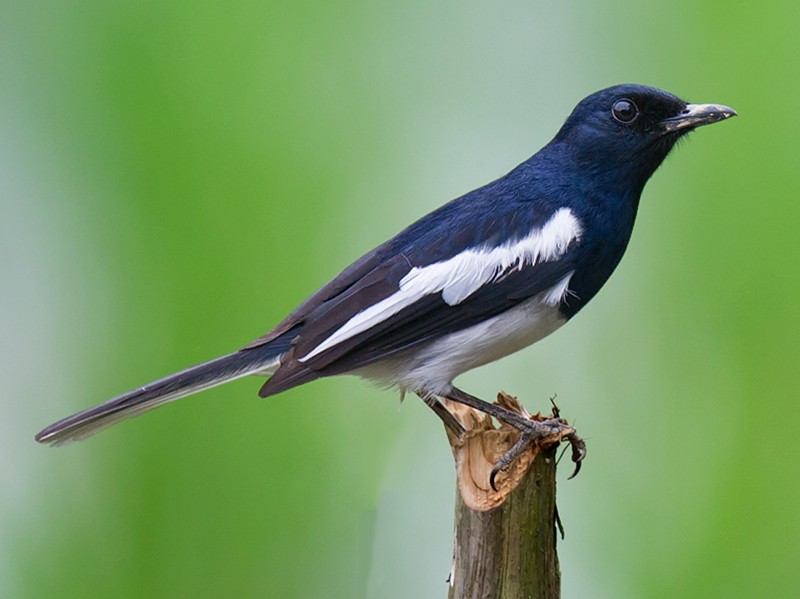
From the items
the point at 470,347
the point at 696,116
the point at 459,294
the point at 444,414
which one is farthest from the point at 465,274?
the point at 696,116

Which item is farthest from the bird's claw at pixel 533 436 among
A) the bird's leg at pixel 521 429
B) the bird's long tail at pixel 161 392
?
the bird's long tail at pixel 161 392

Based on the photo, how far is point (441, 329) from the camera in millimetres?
3111

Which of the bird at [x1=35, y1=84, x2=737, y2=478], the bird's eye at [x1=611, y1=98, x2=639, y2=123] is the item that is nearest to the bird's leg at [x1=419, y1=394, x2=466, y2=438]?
the bird at [x1=35, y1=84, x2=737, y2=478]

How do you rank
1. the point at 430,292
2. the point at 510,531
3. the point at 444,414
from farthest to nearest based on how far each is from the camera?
the point at 444,414 → the point at 430,292 → the point at 510,531

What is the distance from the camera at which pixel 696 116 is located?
130 inches

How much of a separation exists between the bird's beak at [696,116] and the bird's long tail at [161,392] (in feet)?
4.12

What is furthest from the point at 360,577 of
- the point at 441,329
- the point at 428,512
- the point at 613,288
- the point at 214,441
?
the point at 613,288

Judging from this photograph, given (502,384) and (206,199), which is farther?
(502,384)

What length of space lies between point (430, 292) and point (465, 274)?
0.35ft

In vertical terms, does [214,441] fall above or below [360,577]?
above

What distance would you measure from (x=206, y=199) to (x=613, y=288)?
4.00ft

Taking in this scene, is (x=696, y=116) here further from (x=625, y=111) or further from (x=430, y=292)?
(x=430, y=292)

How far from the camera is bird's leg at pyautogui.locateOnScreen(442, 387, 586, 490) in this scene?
2.93m

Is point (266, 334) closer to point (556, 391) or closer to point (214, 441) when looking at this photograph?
point (214, 441)
